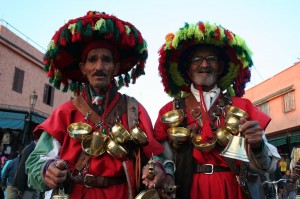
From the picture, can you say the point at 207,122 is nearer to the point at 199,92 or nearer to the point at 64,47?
the point at 199,92

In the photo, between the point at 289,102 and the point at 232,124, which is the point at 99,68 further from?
the point at 289,102

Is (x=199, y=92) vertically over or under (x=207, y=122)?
over

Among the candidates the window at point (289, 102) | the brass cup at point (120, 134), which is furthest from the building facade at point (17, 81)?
the window at point (289, 102)

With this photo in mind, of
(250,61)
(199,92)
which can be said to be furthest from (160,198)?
(250,61)

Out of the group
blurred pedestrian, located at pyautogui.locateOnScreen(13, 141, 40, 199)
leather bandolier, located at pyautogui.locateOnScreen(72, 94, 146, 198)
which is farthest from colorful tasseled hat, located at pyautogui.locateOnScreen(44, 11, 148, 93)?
blurred pedestrian, located at pyautogui.locateOnScreen(13, 141, 40, 199)

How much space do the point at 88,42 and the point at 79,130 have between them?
83 centimetres

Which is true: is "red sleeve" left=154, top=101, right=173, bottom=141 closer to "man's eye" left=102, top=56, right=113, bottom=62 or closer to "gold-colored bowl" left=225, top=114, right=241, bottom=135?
"gold-colored bowl" left=225, top=114, right=241, bottom=135

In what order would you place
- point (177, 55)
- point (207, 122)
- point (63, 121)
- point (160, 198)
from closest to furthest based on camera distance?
point (160, 198) → point (63, 121) → point (207, 122) → point (177, 55)

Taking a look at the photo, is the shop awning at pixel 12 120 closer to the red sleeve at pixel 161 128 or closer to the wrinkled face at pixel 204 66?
the red sleeve at pixel 161 128

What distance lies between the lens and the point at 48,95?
22.6 metres

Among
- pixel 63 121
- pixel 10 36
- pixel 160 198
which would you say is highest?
pixel 10 36

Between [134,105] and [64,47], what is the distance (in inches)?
32.6

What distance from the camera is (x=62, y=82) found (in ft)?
11.5

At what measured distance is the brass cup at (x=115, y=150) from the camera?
278 cm
